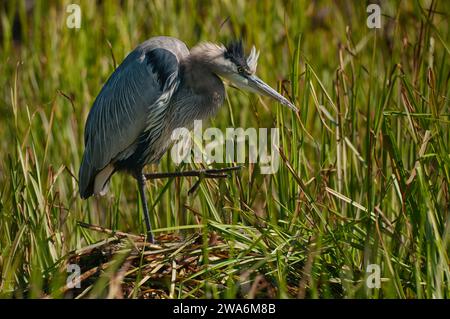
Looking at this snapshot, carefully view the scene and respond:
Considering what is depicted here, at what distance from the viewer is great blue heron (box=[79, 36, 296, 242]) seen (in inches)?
166

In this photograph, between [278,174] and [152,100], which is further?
[152,100]

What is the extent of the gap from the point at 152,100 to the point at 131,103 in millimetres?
158

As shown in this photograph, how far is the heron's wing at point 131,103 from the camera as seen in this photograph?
4.23m

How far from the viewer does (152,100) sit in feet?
13.9

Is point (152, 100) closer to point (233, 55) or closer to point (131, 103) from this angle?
point (131, 103)

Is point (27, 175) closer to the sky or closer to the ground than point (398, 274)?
closer to the sky

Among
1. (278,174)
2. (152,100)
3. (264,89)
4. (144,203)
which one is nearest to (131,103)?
(152,100)

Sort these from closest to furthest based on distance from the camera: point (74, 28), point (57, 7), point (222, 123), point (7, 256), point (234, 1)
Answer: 1. point (7, 256)
2. point (222, 123)
3. point (74, 28)
4. point (234, 1)
5. point (57, 7)

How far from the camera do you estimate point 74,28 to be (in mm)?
5621

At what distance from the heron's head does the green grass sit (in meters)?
0.17

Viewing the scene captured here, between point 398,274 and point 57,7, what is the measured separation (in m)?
4.30

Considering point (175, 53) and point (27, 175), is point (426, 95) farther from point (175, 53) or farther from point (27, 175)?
point (27, 175)

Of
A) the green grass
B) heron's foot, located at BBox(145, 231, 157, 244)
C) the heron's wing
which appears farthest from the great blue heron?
heron's foot, located at BBox(145, 231, 157, 244)
